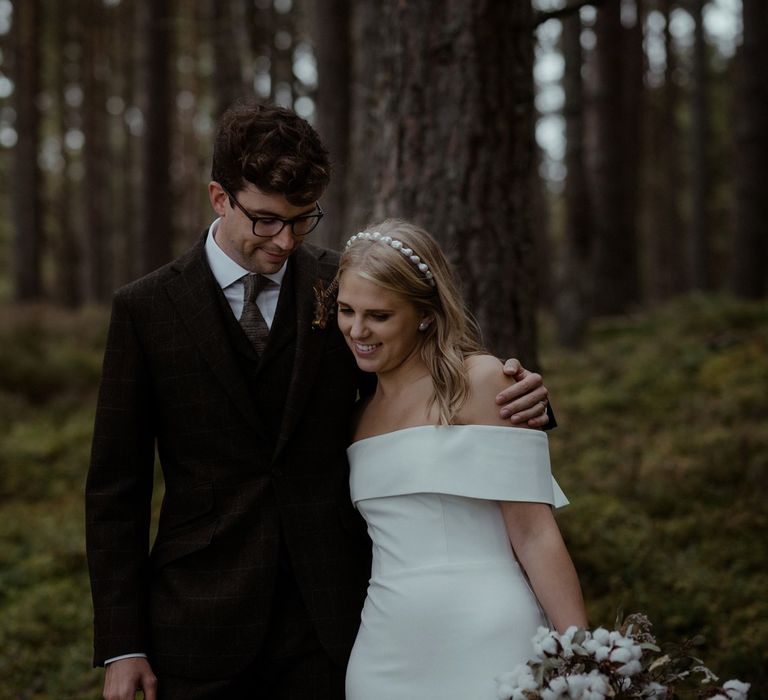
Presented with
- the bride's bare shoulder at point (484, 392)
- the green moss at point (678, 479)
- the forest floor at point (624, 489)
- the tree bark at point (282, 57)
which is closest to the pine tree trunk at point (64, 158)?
the tree bark at point (282, 57)

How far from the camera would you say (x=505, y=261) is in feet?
13.7

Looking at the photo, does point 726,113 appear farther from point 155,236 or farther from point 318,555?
point 318,555

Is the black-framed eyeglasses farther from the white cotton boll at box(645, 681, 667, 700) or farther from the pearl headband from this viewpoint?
the white cotton boll at box(645, 681, 667, 700)

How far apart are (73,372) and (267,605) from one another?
9.00 meters

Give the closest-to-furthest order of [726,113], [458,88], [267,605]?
1. [267,605]
2. [458,88]
3. [726,113]

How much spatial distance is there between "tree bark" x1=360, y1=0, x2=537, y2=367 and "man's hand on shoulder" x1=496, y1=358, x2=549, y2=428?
1346 millimetres

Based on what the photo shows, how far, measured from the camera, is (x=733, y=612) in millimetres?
4918

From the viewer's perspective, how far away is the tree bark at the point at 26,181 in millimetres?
17344

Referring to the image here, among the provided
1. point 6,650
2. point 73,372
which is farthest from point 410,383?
point 73,372

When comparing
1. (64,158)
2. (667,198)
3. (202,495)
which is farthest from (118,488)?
(667,198)

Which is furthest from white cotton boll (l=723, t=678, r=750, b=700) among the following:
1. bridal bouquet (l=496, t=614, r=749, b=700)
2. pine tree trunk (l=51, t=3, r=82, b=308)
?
pine tree trunk (l=51, t=3, r=82, b=308)

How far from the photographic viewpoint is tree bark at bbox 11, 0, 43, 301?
17344 mm

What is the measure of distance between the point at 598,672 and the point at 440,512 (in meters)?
0.71

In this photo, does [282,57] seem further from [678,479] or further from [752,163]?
[678,479]
